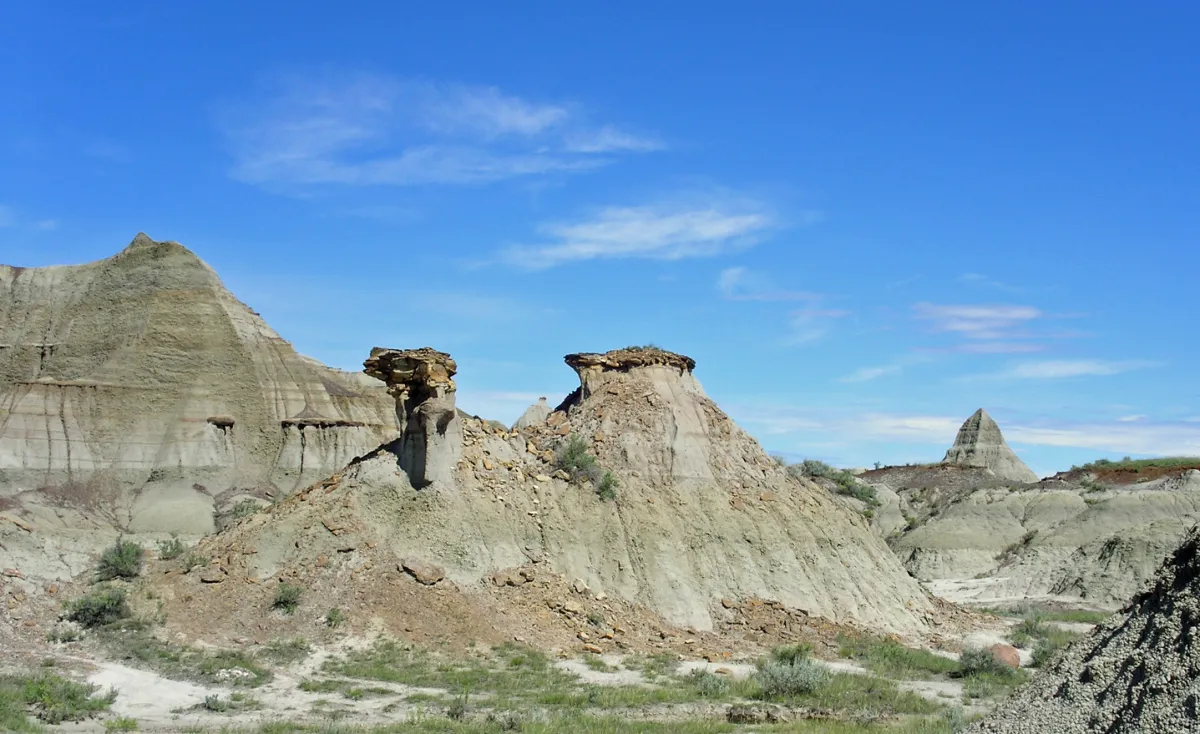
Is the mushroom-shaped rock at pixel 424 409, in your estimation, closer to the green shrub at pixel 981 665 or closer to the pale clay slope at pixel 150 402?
the green shrub at pixel 981 665

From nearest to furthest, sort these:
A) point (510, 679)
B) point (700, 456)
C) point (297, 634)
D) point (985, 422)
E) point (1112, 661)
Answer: point (1112, 661) < point (510, 679) < point (297, 634) < point (700, 456) < point (985, 422)

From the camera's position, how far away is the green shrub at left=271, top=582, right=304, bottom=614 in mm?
22469

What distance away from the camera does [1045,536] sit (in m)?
51.6

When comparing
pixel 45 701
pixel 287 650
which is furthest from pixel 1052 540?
pixel 45 701

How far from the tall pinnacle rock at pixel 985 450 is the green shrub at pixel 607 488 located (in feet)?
263

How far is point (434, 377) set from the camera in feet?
84.6

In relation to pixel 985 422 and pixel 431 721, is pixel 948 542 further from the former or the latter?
pixel 985 422

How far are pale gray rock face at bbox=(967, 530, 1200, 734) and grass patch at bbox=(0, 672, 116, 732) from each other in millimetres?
12652

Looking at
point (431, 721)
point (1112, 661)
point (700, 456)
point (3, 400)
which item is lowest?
point (431, 721)

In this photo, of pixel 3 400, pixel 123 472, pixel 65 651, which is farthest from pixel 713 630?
pixel 3 400

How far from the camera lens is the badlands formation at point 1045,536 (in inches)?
1711

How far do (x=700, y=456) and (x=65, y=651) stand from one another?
50.8 feet

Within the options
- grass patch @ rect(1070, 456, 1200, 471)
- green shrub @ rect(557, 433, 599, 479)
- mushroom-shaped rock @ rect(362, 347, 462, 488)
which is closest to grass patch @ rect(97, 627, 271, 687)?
mushroom-shaped rock @ rect(362, 347, 462, 488)

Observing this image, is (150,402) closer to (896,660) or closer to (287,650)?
(287,650)
